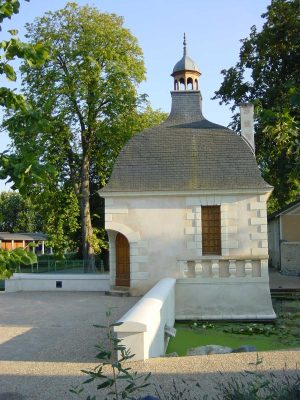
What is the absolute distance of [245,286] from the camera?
1619cm

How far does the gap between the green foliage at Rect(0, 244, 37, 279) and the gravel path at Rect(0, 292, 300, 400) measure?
2177 millimetres

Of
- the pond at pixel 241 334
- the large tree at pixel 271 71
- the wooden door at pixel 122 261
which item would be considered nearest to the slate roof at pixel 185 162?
the wooden door at pixel 122 261

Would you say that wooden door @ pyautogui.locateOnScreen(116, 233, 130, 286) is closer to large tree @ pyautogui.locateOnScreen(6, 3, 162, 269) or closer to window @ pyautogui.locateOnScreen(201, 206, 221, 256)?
window @ pyautogui.locateOnScreen(201, 206, 221, 256)

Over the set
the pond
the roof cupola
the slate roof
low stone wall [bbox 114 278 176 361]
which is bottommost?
the pond

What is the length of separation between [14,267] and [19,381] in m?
2.80

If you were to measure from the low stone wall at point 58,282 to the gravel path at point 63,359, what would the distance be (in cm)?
479

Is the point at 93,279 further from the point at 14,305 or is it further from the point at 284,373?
the point at 284,373

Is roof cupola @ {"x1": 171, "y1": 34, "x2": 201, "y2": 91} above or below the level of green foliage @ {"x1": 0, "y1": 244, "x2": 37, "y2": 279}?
above

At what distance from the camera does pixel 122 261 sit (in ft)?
59.6

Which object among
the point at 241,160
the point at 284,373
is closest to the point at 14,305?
the point at 241,160

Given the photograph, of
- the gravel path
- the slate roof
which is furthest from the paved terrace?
the slate roof

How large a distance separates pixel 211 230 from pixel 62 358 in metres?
9.32

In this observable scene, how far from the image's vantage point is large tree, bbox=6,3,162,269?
29469mm

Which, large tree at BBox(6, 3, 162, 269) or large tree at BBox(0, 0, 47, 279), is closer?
large tree at BBox(0, 0, 47, 279)
